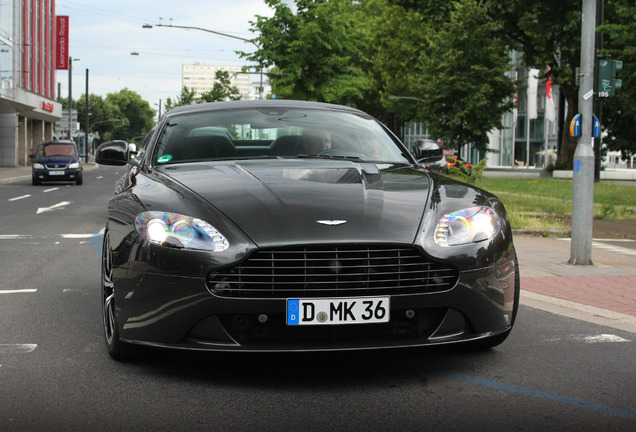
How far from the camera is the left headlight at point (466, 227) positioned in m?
3.93

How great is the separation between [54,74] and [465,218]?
228 feet

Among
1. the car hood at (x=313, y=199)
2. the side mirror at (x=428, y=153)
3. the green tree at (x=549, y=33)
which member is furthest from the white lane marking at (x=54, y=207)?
the green tree at (x=549, y=33)

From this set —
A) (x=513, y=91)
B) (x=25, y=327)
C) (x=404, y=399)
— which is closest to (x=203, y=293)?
(x=404, y=399)

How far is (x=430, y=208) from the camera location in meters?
4.08

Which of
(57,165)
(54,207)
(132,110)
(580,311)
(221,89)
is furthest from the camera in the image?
(132,110)

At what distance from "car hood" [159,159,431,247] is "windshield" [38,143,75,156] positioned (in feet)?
90.2

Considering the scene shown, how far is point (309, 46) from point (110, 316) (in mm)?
28636

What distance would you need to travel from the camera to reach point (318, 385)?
3930 mm

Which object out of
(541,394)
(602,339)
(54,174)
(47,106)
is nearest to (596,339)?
(602,339)

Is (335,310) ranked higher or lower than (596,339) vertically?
higher

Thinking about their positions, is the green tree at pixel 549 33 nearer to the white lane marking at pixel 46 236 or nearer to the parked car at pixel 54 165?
the parked car at pixel 54 165

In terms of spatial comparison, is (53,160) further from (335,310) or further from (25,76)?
(25,76)

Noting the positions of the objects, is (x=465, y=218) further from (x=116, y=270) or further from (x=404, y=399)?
(x=116, y=270)

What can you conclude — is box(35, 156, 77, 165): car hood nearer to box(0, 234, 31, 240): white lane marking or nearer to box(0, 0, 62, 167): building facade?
box(0, 0, 62, 167): building facade
